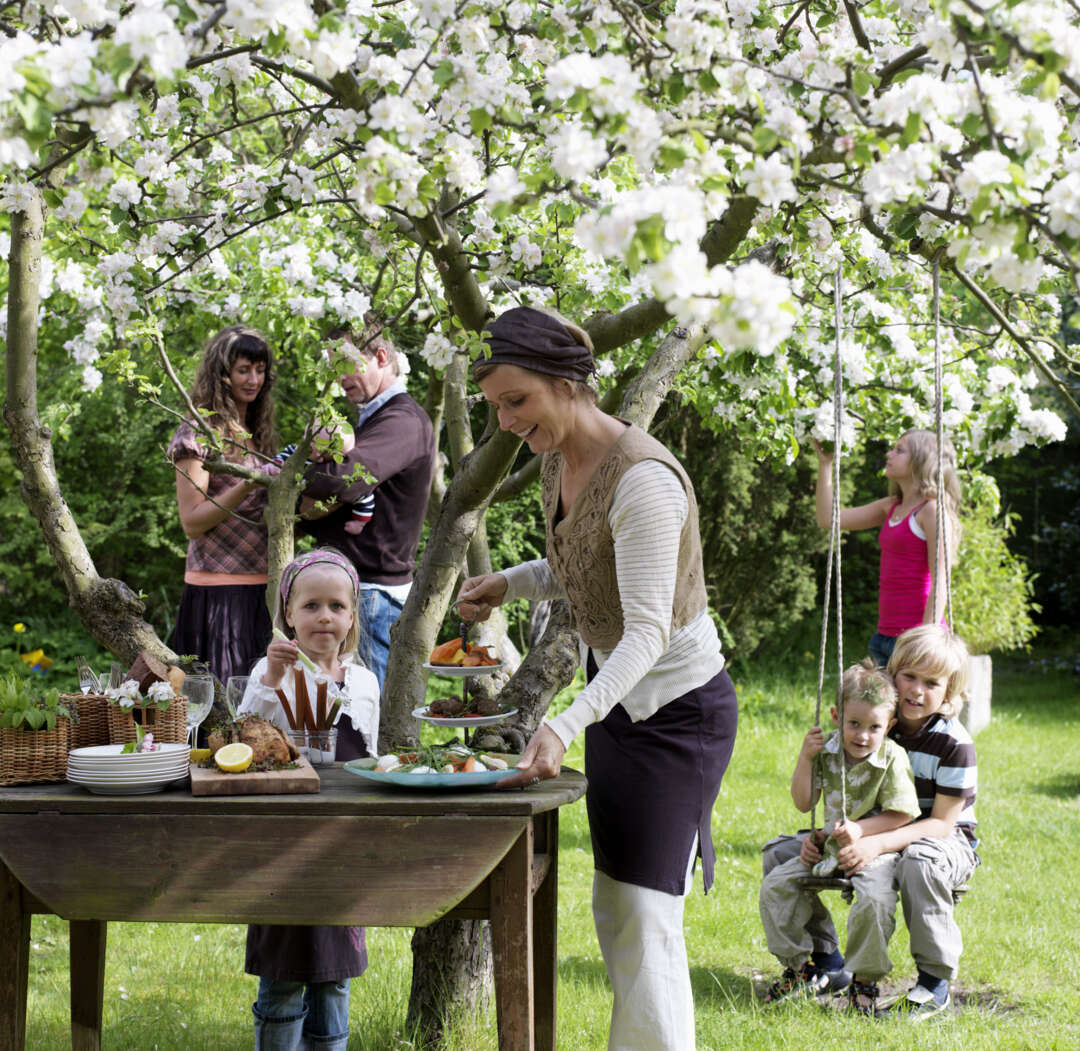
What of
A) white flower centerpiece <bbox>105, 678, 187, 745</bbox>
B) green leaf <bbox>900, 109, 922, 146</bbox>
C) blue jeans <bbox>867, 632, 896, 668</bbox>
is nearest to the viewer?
green leaf <bbox>900, 109, 922, 146</bbox>

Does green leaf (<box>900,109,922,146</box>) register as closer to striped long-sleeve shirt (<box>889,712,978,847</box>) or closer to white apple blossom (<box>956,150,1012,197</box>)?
white apple blossom (<box>956,150,1012,197</box>)

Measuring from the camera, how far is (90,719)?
258 centimetres

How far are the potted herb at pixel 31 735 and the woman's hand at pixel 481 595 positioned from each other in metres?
0.91

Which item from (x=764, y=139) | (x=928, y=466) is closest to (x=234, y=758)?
(x=764, y=139)

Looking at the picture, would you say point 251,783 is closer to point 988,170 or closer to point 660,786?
point 660,786

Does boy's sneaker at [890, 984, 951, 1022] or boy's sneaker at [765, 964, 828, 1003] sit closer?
boy's sneaker at [890, 984, 951, 1022]

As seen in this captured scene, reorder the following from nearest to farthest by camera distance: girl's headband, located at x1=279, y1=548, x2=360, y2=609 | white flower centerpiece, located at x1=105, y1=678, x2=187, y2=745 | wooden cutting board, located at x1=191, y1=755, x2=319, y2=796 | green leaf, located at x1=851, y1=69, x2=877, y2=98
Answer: green leaf, located at x1=851, y1=69, x2=877, y2=98
wooden cutting board, located at x1=191, y1=755, x2=319, y2=796
white flower centerpiece, located at x1=105, y1=678, x2=187, y2=745
girl's headband, located at x1=279, y1=548, x2=360, y2=609

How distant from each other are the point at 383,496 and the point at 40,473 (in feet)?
3.37

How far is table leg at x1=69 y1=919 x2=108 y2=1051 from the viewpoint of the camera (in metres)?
2.77

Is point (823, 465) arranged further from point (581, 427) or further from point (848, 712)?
point (581, 427)

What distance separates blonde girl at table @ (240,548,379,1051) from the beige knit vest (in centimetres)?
69

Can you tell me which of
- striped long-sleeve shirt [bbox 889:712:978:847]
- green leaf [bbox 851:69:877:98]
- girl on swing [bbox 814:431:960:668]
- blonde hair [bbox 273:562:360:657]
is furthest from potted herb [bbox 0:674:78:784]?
girl on swing [bbox 814:431:960:668]

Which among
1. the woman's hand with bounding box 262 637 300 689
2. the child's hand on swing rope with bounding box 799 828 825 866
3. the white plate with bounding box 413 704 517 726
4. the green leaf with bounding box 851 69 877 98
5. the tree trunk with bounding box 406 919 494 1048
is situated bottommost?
the tree trunk with bounding box 406 919 494 1048

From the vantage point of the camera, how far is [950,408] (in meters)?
5.28
